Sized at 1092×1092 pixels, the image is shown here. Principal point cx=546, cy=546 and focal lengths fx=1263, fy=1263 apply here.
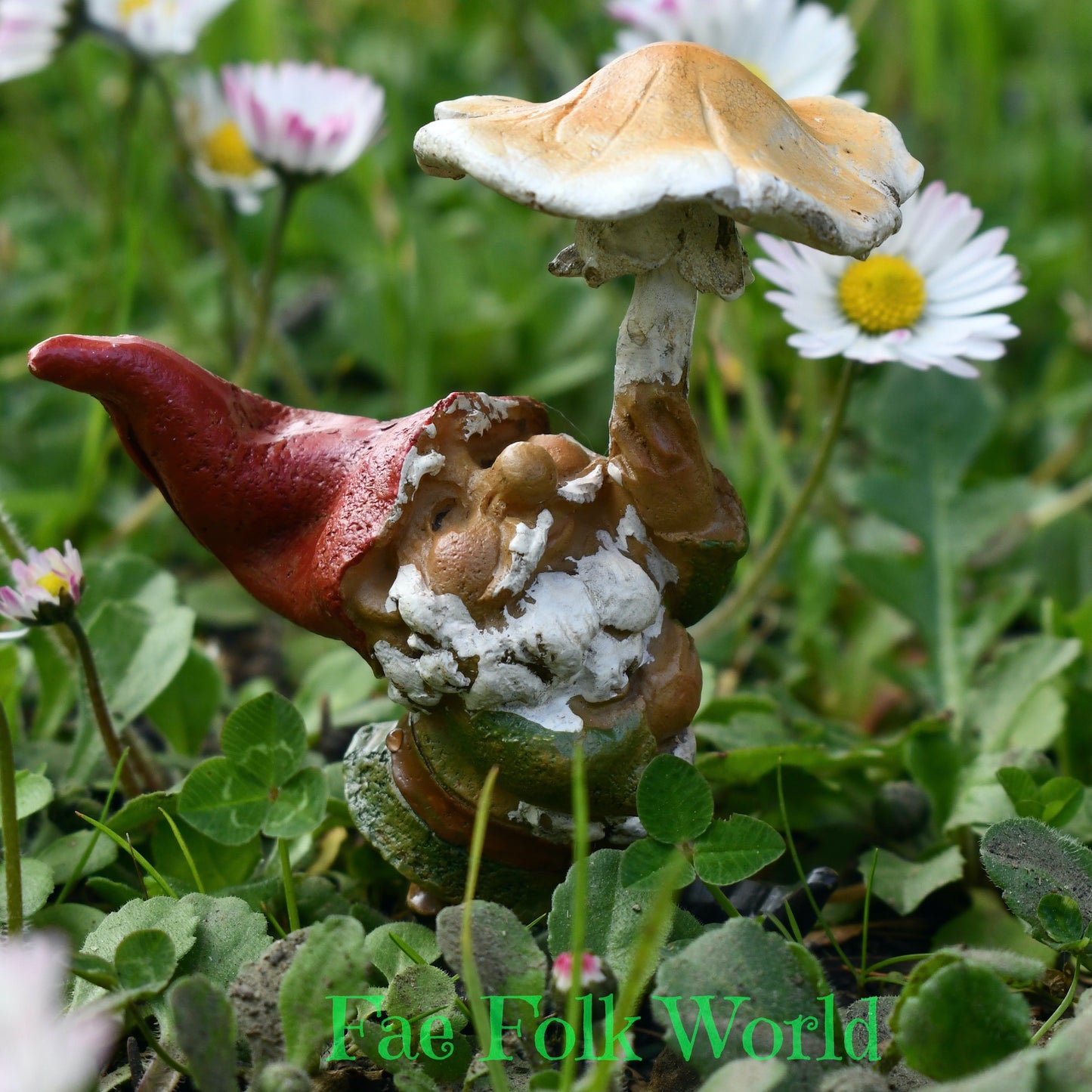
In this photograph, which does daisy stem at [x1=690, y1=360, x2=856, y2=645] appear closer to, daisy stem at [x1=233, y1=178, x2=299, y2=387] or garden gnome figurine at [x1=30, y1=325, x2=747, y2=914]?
garden gnome figurine at [x1=30, y1=325, x2=747, y2=914]

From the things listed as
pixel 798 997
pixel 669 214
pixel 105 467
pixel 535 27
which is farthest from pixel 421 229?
pixel 798 997

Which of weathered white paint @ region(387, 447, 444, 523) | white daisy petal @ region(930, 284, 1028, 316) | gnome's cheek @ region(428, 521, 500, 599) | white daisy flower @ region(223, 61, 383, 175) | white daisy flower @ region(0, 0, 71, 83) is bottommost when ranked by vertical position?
gnome's cheek @ region(428, 521, 500, 599)

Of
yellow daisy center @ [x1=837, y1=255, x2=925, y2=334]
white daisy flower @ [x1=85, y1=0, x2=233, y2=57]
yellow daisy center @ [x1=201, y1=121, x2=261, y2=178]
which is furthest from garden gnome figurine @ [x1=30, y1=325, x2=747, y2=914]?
yellow daisy center @ [x1=201, y1=121, x2=261, y2=178]

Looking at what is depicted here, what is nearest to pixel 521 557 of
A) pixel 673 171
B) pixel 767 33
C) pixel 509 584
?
pixel 509 584

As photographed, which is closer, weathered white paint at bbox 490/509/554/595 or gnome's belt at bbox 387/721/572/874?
weathered white paint at bbox 490/509/554/595

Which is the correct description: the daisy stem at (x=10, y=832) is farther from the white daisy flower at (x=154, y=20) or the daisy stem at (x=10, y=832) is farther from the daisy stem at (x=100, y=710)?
the white daisy flower at (x=154, y=20)

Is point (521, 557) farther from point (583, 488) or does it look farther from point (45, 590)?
point (45, 590)
